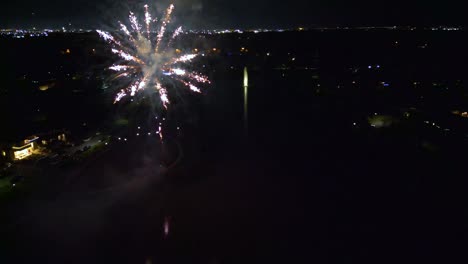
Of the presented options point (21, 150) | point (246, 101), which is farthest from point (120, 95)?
point (21, 150)

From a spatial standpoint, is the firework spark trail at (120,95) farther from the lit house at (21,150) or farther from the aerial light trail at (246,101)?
the lit house at (21,150)

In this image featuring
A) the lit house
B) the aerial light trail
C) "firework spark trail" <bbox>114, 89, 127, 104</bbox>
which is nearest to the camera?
the lit house

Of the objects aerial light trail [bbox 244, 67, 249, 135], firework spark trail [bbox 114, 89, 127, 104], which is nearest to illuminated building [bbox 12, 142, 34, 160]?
firework spark trail [bbox 114, 89, 127, 104]

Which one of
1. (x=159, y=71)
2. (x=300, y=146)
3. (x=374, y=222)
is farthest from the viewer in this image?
(x=159, y=71)

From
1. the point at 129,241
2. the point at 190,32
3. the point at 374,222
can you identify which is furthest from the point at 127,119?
the point at 190,32

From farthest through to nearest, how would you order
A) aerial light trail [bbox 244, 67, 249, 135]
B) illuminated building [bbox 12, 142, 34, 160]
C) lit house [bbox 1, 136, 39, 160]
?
aerial light trail [bbox 244, 67, 249, 135] → illuminated building [bbox 12, 142, 34, 160] → lit house [bbox 1, 136, 39, 160]

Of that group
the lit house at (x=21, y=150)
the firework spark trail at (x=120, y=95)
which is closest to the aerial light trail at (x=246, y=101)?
the firework spark trail at (x=120, y=95)

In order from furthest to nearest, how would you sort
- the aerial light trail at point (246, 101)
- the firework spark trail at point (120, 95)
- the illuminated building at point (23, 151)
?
the firework spark trail at point (120, 95), the aerial light trail at point (246, 101), the illuminated building at point (23, 151)

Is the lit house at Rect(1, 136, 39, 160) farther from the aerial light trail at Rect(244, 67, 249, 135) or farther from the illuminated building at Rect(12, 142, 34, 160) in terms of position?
the aerial light trail at Rect(244, 67, 249, 135)

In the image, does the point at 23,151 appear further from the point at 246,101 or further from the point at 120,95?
the point at 246,101

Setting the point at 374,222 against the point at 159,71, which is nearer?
the point at 374,222

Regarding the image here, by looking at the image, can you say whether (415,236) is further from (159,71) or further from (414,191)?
(159,71)
